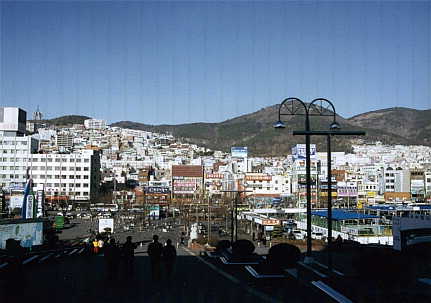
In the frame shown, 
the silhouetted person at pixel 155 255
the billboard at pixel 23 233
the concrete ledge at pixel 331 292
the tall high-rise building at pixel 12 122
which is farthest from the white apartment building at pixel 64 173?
the concrete ledge at pixel 331 292

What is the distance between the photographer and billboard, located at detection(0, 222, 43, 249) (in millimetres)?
20453

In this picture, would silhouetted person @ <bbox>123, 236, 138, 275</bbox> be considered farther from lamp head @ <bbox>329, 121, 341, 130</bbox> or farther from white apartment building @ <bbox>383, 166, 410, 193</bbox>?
white apartment building @ <bbox>383, 166, 410, 193</bbox>

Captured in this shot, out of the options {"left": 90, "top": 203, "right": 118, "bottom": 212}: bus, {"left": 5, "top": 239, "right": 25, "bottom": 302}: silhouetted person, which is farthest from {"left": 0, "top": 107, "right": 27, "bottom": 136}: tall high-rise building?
{"left": 5, "top": 239, "right": 25, "bottom": 302}: silhouetted person

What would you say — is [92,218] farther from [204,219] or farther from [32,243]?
[32,243]

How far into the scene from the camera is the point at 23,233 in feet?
73.2

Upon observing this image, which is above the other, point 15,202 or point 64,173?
point 64,173

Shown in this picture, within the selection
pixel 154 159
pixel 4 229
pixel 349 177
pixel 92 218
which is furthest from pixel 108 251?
pixel 154 159

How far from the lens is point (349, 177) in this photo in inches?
4857

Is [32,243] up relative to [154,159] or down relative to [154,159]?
down

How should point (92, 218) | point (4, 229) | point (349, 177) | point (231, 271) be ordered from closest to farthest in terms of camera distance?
point (231, 271)
point (4, 229)
point (92, 218)
point (349, 177)

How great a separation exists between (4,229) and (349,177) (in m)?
110

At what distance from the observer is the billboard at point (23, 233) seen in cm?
2045

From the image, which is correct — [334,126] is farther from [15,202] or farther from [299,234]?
[15,202]

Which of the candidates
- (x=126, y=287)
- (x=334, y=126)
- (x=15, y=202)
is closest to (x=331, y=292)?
(x=126, y=287)
